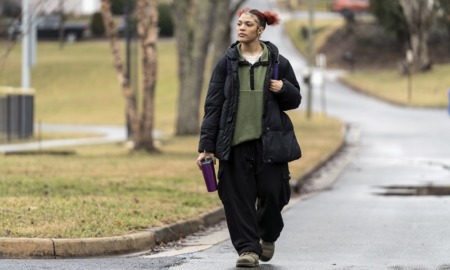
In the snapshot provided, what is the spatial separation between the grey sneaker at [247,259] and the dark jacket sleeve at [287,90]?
1.16 meters

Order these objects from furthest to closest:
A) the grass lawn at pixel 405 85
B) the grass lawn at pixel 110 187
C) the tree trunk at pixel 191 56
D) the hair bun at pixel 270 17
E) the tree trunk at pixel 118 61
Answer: the grass lawn at pixel 405 85 → the tree trunk at pixel 191 56 → the tree trunk at pixel 118 61 → the grass lawn at pixel 110 187 → the hair bun at pixel 270 17

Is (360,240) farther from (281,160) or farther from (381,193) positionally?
(381,193)

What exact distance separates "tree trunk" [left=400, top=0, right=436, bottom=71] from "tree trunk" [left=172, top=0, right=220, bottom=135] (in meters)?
25.4

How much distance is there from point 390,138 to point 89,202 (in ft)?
66.2

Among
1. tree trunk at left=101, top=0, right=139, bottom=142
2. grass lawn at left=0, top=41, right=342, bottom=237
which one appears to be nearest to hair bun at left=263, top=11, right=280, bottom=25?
grass lawn at left=0, top=41, right=342, bottom=237

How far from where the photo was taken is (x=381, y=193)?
1806cm

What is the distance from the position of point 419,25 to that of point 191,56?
95.2ft

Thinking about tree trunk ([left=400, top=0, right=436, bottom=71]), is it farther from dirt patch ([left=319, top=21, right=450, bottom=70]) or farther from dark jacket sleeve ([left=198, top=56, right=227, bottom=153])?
dark jacket sleeve ([left=198, top=56, right=227, bottom=153])

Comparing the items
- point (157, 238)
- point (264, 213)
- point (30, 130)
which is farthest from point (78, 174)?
point (30, 130)

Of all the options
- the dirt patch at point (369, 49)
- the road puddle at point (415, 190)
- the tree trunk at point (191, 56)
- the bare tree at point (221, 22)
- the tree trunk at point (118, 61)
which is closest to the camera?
the road puddle at point (415, 190)

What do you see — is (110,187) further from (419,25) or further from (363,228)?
(419,25)

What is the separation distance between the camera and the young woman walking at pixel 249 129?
965 cm

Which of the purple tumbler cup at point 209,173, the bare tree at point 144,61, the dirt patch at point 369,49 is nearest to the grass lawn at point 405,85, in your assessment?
the dirt patch at point 369,49

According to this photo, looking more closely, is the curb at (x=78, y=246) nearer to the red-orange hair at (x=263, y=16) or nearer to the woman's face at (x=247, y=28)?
the woman's face at (x=247, y=28)
